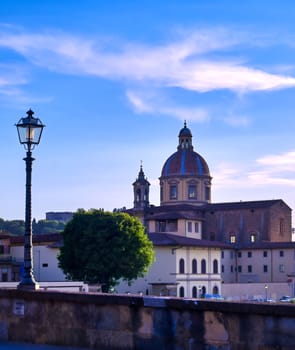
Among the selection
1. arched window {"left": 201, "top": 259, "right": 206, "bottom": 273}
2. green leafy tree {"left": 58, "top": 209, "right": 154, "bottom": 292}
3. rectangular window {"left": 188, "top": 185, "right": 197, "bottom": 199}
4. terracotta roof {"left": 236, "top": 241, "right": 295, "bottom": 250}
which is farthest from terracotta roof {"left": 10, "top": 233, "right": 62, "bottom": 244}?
rectangular window {"left": 188, "top": 185, "right": 197, "bottom": 199}

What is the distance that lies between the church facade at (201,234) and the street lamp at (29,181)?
61.7m

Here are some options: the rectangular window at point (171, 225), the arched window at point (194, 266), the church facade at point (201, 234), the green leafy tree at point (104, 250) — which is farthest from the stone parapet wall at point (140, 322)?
the rectangular window at point (171, 225)

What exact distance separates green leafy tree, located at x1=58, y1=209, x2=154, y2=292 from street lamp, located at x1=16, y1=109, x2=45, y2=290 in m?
49.2

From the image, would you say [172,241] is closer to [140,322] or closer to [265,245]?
[265,245]

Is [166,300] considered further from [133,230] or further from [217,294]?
[217,294]

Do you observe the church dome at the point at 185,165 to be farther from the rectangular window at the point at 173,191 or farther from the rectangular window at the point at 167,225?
the rectangular window at the point at 167,225

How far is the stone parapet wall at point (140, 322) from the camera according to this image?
36.6 feet

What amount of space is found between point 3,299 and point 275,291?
7806 centimetres

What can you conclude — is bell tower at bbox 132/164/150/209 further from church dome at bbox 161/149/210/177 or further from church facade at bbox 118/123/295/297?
church dome at bbox 161/149/210/177

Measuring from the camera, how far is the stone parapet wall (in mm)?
11148

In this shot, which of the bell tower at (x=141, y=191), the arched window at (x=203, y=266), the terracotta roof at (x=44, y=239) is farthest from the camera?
the bell tower at (x=141, y=191)

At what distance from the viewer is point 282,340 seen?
1091 cm

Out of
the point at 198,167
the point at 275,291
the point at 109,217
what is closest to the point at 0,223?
the point at 198,167

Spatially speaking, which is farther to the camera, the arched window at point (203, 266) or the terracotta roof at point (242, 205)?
the terracotta roof at point (242, 205)
